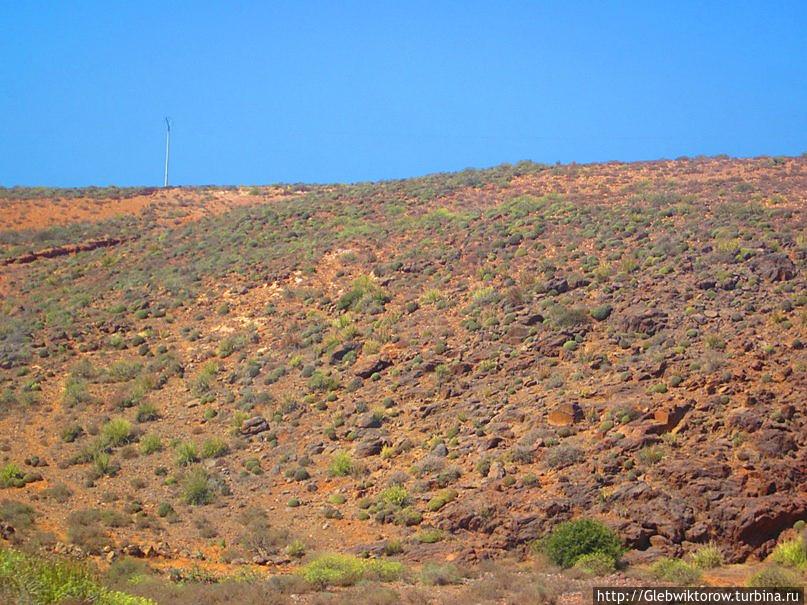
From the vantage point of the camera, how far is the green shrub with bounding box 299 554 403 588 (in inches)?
567

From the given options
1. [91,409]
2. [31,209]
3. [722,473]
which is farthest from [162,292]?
[722,473]

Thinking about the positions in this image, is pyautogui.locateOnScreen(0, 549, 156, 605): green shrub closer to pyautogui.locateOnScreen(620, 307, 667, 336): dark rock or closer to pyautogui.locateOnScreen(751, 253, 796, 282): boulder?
pyautogui.locateOnScreen(620, 307, 667, 336): dark rock

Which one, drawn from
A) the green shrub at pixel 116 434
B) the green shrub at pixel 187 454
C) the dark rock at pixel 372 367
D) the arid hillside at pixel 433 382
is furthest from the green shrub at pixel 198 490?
the dark rock at pixel 372 367

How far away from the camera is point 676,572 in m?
14.4

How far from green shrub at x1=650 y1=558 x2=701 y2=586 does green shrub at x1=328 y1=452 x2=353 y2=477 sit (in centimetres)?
833

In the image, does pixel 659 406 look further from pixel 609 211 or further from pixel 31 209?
pixel 31 209

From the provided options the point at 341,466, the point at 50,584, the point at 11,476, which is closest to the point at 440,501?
the point at 341,466

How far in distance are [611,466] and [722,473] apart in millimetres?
2135

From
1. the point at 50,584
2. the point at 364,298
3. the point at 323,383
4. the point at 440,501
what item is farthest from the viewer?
the point at 364,298

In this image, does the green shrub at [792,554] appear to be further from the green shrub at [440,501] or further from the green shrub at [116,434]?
the green shrub at [116,434]

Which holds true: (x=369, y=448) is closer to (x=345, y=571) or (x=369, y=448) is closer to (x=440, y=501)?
(x=440, y=501)

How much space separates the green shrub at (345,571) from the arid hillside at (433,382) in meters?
1.19

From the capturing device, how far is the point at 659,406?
20.1 m

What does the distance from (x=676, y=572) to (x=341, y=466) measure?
934 cm
